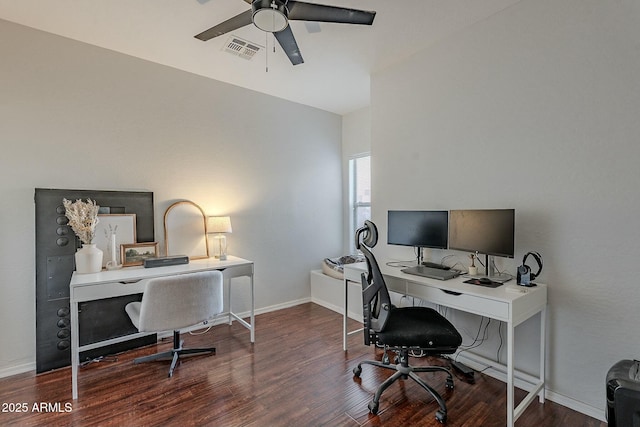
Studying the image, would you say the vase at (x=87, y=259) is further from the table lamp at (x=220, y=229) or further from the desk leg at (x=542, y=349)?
the desk leg at (x=542, y=349)

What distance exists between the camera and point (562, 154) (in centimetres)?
200

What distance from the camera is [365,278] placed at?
2.16 meters

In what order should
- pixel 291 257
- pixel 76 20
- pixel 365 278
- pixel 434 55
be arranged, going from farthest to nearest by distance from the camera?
1. pixel 291 257
2. pixel 434 55
3. pixel 76 20
4. pixel 365 278

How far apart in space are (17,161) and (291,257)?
113 inches

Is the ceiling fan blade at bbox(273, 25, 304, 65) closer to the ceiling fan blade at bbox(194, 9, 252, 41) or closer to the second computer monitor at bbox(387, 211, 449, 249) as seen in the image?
the ceiling fan blade at bbox(194, 9, 252, 41)

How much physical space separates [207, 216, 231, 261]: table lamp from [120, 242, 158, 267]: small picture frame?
555 millimetres

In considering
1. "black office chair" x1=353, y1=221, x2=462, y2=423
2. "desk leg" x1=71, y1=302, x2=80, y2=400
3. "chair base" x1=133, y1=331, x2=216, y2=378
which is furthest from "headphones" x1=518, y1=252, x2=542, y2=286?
"desk leg" x1=71, y1=302, x2=80, y2=400

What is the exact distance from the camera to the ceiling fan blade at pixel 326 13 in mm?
1796

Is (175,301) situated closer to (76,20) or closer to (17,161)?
(17,161)

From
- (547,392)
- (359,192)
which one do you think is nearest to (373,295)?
(547,392)

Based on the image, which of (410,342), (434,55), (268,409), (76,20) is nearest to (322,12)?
(434,55)

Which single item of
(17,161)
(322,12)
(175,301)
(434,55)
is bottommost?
(175,301)

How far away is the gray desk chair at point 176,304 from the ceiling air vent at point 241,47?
2.04 meters

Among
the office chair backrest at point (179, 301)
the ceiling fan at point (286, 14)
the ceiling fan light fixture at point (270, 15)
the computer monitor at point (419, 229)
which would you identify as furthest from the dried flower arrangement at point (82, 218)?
the computer monitor at point (419, 229)
